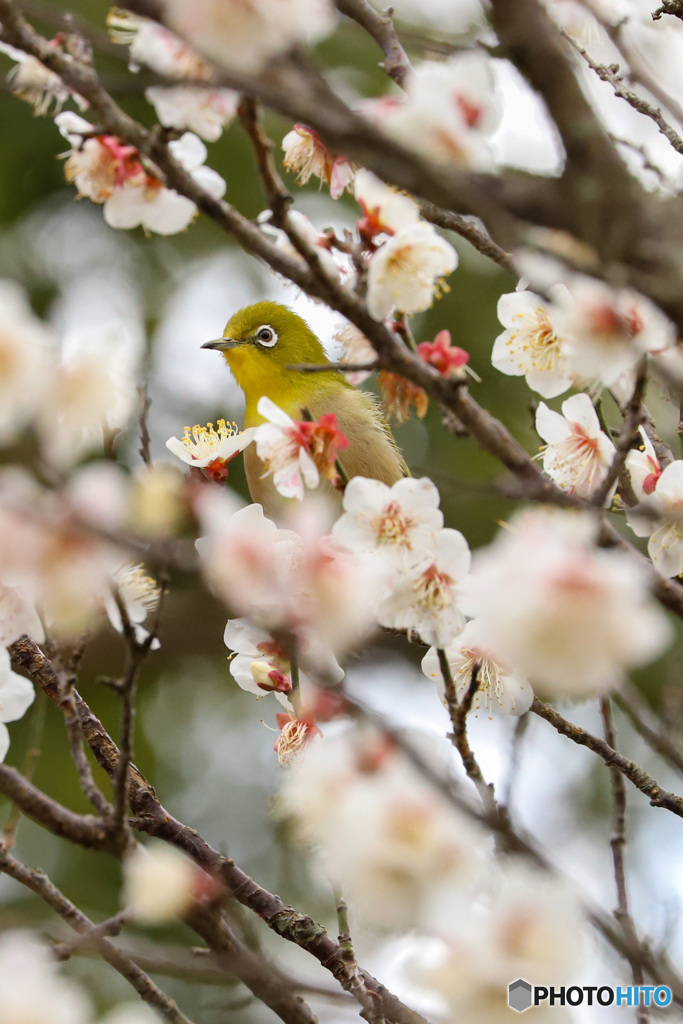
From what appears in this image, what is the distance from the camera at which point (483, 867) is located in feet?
3.32

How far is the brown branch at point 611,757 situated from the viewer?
1.81 m

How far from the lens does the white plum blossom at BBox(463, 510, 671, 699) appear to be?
2.96 ft

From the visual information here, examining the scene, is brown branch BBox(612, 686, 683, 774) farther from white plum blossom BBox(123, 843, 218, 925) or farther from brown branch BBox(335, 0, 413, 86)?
brown branch BBox(335, 0, 413, 86)

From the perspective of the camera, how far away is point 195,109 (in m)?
1.65

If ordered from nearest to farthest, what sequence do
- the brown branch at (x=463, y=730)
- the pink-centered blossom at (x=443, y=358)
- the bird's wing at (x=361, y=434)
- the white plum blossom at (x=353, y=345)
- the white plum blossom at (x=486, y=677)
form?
the brown branch at (x=463, y=730) < the pink-centered blossom at (x=443, y=358) < the white plum blossom at (x=486, y=677) < the white plum blossom at (x=353, y=345) < the bird's wing at (x=361, y=434)

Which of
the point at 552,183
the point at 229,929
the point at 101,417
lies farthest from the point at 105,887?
the point at 552,183

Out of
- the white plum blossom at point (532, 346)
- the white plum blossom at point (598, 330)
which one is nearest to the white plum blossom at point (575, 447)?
the white plum blossom at point (532, 346)

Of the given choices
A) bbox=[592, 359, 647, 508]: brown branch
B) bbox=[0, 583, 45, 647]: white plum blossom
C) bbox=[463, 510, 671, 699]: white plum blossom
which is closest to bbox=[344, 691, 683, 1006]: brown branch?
bbox=[463, 510, 671, 699]: white plum blossom

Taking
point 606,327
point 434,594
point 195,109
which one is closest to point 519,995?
point 434,594

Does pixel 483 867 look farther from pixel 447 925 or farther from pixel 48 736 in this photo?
pixel 48 736

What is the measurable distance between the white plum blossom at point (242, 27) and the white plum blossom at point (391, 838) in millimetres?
713

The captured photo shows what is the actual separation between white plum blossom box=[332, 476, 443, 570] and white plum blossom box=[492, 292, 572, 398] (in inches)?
15.6

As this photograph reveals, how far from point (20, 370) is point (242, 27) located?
1.40 ft

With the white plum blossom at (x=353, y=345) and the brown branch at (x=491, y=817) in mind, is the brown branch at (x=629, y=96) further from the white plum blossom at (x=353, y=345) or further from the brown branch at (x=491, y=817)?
the brown branch at (x=491, y=817)
